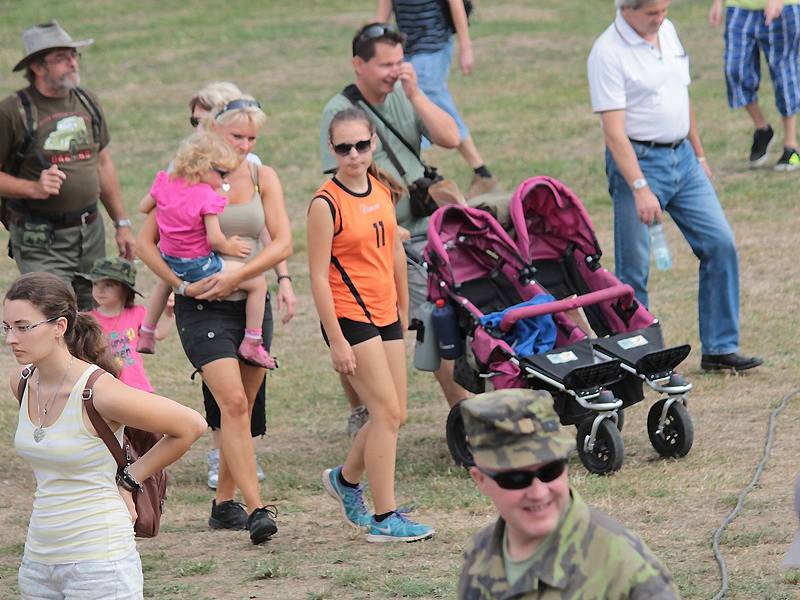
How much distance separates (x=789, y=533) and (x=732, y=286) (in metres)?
2.99

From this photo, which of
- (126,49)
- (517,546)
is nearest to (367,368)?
(517,546)

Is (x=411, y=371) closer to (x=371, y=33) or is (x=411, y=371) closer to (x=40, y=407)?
(x=371, y=33)

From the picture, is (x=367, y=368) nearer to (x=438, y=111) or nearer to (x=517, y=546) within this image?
(x=438, y=111)

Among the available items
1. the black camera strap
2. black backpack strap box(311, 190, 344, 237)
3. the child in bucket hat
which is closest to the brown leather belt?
the child in bucket hat

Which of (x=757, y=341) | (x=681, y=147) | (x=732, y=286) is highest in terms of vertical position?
(x=681, y=147)

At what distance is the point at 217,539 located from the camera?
7.23 meters

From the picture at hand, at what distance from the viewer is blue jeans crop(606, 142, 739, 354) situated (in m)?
8.98

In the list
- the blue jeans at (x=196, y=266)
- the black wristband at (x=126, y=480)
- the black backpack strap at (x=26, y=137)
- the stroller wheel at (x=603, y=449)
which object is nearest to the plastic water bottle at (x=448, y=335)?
the stroller wheel at (x=603, y=449)

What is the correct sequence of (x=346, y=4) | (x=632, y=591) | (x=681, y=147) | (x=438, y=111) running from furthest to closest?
(x=346, y=4), (x=681, y=147), (x=438, y=111), (x=632, y=591)

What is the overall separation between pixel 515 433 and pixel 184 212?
4.16 m

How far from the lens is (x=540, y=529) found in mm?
3148

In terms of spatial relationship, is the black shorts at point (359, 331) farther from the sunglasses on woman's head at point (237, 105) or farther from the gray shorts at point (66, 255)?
the gray shorts at point (66, 255)

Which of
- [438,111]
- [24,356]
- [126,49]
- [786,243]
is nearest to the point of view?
[24,356]

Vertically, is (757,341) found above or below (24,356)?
below
